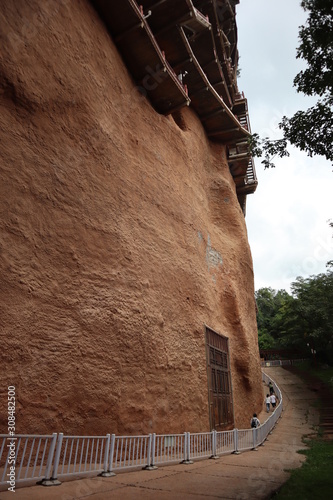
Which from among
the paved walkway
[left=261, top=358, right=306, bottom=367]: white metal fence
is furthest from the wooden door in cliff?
[left=261, top=358, right=306, bottom=367]: white metal fence

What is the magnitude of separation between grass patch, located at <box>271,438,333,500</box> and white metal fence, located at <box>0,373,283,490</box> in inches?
99.6

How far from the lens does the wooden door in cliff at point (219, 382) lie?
1344 centimetres

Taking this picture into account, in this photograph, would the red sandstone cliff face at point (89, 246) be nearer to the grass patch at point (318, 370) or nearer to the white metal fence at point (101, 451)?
the white metal fence at point (101, 451)

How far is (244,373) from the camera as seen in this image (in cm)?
1758

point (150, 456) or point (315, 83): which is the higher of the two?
point (315, 83)

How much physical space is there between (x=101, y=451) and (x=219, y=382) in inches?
342

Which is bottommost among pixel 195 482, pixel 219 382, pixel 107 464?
pixel 195 482

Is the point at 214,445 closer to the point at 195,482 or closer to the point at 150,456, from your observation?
the point at 150,456

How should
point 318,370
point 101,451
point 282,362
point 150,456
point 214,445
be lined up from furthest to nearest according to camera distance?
point 282,362 → point 318,370 → point 214,445 → point 150,456 → point 101,451

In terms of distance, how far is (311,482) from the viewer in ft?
21.4

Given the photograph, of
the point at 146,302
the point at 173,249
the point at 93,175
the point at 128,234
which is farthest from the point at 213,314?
the point at 93,175

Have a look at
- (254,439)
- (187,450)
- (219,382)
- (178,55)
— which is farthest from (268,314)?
(187,450)

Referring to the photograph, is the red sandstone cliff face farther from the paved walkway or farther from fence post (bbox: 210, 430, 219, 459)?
the paved walkway

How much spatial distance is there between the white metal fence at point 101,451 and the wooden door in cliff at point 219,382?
54.2 inches
